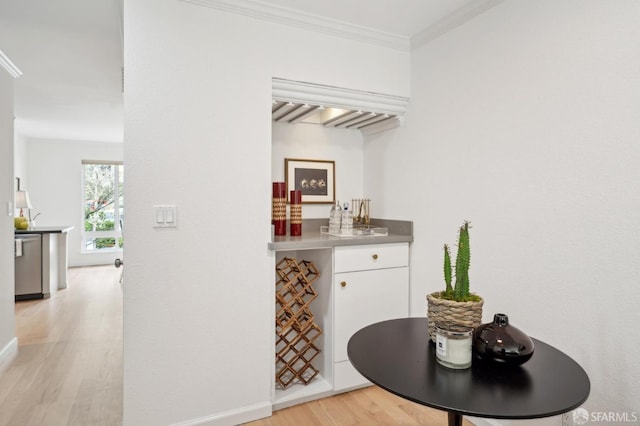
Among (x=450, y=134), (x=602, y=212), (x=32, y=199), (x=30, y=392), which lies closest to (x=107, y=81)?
(x=30, y=392)

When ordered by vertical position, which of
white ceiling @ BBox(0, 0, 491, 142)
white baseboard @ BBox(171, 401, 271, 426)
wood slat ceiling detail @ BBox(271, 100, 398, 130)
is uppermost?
white ceiling @ BBox(0, 0, 491, 142)

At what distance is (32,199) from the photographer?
24.0 ft

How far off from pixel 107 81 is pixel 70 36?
1171 mm

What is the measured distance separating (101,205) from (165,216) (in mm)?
7088

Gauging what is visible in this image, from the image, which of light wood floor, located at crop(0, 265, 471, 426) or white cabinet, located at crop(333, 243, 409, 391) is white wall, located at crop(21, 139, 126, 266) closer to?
light wood floor, located at crop(0, 265, 471, 426)

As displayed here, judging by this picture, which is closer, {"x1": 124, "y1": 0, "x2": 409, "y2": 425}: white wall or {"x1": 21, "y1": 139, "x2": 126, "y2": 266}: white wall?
{"x1": 124, "y1": 0, "x2": 409, "y2": 425}: white wall

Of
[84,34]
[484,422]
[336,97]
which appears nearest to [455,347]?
[484,422]

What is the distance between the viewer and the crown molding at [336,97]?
7.50 feet

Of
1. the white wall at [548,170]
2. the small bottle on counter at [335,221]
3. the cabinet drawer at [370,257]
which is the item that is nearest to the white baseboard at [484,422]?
the white wall at [548,170]

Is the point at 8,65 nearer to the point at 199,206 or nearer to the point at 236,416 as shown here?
the point at 199,206

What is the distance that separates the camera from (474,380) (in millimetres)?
1104

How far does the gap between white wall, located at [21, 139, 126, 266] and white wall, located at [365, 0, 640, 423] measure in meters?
7.59

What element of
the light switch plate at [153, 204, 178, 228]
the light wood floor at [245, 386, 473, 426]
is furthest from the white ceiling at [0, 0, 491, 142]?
the light wood floor at [245, 386, 473, 426]

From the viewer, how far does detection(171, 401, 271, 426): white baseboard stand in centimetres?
205
